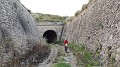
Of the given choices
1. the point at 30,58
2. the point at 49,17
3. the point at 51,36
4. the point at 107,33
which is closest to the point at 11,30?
the point at 30,58

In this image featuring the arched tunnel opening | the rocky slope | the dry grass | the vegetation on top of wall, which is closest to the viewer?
the rocky slope

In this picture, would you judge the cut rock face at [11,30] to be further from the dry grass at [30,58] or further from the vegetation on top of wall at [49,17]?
the vegetation on top of wall at [49,17]

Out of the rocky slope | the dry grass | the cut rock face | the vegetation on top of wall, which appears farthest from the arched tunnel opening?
the rocky slope

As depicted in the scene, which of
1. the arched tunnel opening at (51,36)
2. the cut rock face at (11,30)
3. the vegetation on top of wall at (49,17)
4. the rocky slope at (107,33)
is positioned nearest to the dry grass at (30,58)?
the cut rock face at (11,30)

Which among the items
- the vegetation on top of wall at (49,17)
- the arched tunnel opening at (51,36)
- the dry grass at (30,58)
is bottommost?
the dry grass at (30,58)

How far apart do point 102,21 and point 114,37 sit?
385 cm

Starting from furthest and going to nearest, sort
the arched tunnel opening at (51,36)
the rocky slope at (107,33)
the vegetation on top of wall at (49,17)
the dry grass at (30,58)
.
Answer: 1. the arched tunnel opening at (51,36)
2. the vegetation on top of wall at (49,17)
3. the dry grass at (30,58)
4. the rocky slope at (107,33)

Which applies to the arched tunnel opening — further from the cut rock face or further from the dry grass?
the cut rock face

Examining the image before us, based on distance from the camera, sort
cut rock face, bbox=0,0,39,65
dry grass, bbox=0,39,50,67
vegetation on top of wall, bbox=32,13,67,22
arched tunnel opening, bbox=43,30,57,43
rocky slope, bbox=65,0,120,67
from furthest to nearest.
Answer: arched tunnel opening, bbox=43,30,57,43 < vegetation on top of wall, bbox=32,13,67,22 < cut rock face, bbox=0,0,39,65 < dry grass, bbox=0,39,50,67 < rocky slope, bbox=65,0,120,67

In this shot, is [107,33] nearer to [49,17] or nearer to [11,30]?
[11,30]

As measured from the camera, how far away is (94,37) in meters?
19.4

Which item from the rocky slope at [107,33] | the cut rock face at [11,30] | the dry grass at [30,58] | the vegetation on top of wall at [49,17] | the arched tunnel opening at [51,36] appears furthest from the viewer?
the arched tunnel opening at [51,36]

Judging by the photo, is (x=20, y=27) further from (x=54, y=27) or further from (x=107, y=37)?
(x=54, y=27)

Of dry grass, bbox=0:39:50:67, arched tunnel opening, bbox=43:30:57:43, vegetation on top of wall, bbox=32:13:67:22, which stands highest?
vegetation on top of wall, bbox=32:13:67:22
